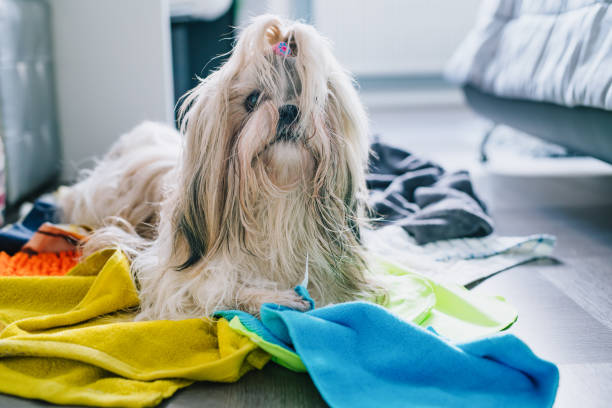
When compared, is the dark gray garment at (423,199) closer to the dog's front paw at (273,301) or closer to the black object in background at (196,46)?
the dog's front paw at (273,301)

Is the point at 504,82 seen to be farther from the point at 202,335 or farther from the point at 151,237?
the point at 202,335

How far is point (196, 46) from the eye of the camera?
3561 mm

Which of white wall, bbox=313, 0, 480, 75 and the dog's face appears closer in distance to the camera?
the dog's face

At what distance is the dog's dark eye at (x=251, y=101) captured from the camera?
1.29 metres

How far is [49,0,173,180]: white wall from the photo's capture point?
8.73 ft

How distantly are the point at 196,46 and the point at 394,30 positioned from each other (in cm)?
306

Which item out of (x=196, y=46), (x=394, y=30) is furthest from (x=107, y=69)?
(x=394, y=30)

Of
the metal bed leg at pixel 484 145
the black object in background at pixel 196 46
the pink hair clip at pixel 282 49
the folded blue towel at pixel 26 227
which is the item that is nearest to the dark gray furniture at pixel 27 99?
the folded blue towel at pixel 26 227

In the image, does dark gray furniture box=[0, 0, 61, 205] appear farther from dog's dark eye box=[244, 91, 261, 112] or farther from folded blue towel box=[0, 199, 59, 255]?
dog's dark eye box=[244, 91, 261, 112]

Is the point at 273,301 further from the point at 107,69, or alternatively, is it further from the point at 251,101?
the point at 107,69

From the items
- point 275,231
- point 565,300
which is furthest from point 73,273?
point 565,300

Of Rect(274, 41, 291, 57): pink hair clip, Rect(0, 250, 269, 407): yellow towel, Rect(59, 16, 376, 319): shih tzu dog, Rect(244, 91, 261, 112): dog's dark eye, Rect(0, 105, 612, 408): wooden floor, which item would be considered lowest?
Rect(0, 105, 612, 408): wooden floor

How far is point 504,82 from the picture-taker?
2.66m

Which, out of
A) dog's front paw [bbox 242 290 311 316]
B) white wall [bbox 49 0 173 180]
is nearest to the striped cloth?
dog's front paw [bbox 242 290 311 316]
